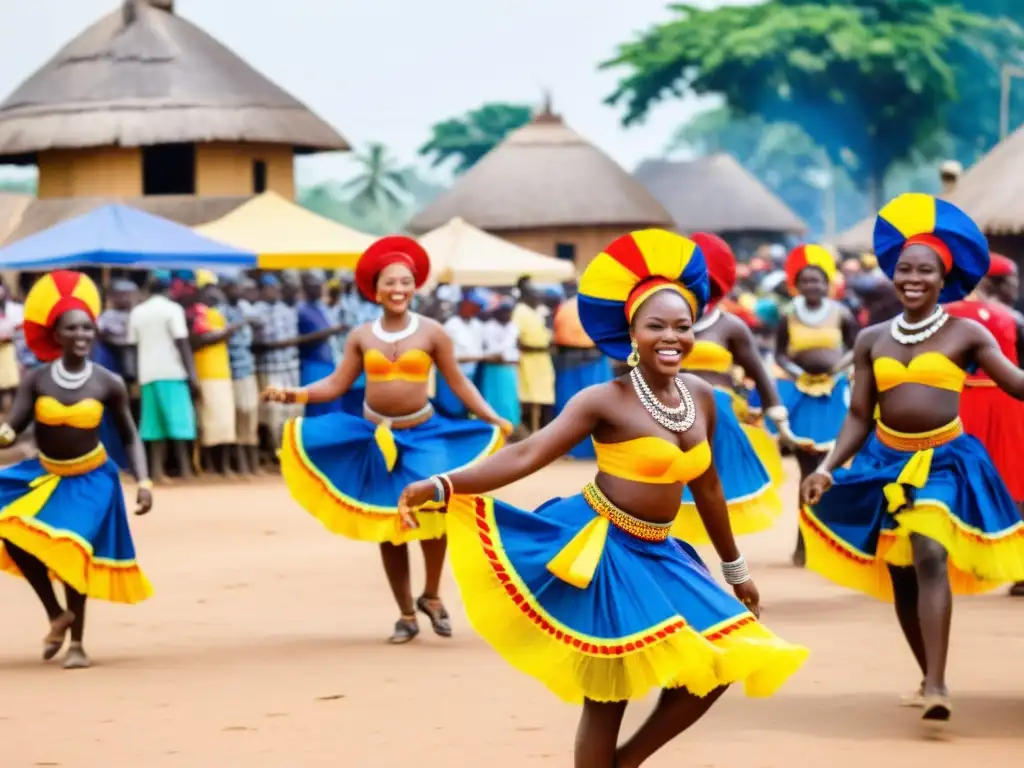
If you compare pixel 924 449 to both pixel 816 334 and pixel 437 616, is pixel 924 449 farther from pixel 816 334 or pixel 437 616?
pixel 816 334

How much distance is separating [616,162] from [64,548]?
36.3 m

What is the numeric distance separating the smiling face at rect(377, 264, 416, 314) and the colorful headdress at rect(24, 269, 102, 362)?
147cm

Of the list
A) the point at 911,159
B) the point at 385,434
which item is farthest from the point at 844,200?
the point at 385,434

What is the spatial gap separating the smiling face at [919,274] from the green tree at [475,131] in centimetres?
5816

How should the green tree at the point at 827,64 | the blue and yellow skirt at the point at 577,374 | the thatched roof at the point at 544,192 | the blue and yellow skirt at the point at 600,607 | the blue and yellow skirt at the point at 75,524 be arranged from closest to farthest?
the blue and yellow skirt at the point at 600,607 → the blue and yellow skirt at the point at 75,524 → the blue and yellow skirt at the point at 577,374 → the thatched roof at the point at 544,192 → the green tree at the point at 827,64

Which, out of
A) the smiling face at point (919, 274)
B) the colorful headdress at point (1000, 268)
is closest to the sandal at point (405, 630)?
the smiling face at point (919, 274)

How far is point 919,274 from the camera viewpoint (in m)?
8.20

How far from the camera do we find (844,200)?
13775cm

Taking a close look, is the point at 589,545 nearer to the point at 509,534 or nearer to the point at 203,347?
the point at 509,534

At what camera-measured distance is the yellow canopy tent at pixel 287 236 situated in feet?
74.4

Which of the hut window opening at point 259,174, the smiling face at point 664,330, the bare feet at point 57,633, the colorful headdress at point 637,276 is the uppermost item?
the hut window opening at point 259,174

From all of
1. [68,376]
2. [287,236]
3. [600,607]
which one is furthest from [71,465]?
[287,236]

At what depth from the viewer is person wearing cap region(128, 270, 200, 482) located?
18.7 m

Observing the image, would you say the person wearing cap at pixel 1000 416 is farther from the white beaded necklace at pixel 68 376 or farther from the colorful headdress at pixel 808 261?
the white beaded necklace at pixel 68 376
